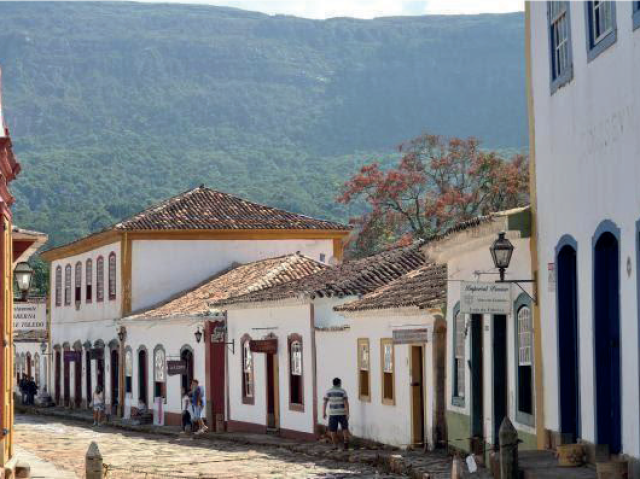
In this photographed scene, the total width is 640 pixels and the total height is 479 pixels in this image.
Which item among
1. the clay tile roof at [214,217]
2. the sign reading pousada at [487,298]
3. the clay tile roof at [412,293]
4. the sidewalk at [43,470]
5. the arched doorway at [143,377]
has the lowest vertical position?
the sidewalk at [43,470]

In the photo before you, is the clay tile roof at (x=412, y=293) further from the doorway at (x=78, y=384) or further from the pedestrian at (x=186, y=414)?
the doorway at (x=78, y=384)

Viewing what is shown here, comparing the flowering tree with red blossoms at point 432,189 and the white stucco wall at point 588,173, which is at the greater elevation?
the flowering tree with red blossoms at point 432,189

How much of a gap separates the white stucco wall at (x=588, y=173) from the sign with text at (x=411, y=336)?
7.19 m

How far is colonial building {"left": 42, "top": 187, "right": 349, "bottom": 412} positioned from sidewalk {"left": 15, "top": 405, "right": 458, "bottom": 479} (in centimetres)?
649

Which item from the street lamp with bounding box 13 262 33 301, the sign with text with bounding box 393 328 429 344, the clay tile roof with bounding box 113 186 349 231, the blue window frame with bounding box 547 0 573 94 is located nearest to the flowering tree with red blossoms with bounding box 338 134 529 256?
the clay tile roof with bounding box 113 186 349 231

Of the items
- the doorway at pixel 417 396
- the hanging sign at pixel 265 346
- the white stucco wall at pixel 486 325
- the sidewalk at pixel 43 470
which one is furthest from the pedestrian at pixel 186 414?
the white stucco wall at pixel 486 325

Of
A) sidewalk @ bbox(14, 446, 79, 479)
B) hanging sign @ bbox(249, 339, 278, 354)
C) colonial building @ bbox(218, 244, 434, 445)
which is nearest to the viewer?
sidewalk @ bbox(14, 446, 79, 479)

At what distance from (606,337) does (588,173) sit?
1582 mm

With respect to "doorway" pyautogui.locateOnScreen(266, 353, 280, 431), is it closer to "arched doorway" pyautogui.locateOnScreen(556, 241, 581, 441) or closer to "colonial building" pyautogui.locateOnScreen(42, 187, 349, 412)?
"colonial building" pyautogui.locateOnScreen(42, 187, 349, 412)

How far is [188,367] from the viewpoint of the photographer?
37500 millimetres

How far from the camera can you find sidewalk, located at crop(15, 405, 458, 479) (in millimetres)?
19734

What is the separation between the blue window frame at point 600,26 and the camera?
41.7 feet

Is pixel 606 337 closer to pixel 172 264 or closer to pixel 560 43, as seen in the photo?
pixel 560 43

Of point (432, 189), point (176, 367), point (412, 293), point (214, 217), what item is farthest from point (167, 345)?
point (432, 189)
